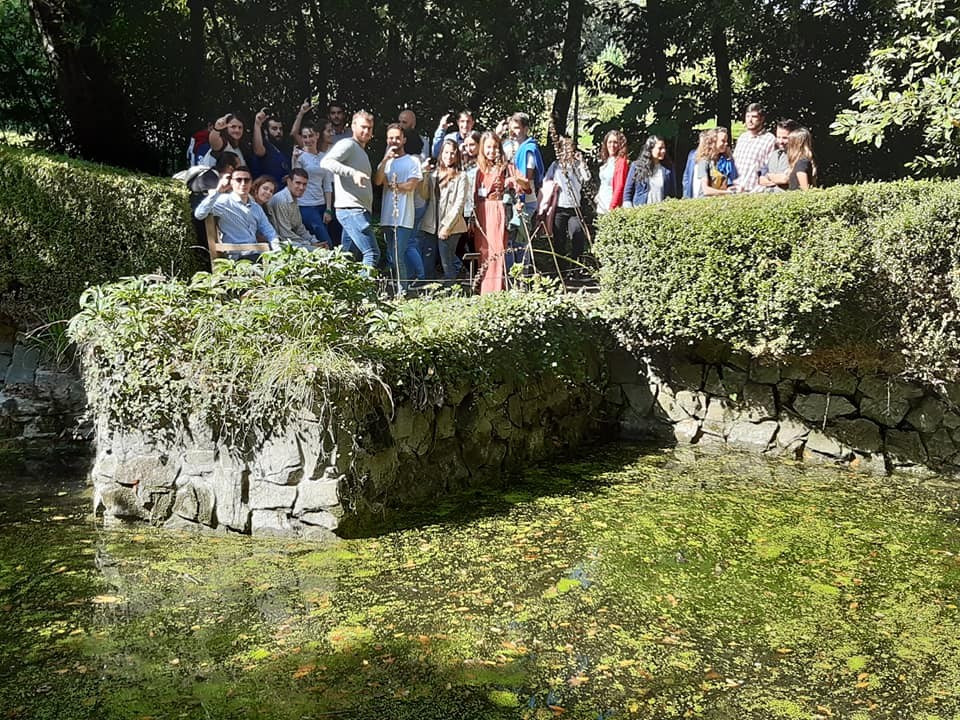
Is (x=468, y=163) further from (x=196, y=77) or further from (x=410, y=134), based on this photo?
(x=196, y=77)

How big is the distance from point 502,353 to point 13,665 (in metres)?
3.91

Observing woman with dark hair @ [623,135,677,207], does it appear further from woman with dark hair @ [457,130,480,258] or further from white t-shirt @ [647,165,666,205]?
woman with dark hair @ [457,130,480,258]

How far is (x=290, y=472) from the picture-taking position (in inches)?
232

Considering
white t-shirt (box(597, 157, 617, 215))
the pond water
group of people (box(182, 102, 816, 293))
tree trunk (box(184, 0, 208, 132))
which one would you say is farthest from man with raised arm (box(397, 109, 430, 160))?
the pond water

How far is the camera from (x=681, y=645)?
14.9 feet

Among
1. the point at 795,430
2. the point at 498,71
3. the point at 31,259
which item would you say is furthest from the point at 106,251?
the point at 498,71

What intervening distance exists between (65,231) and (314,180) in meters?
2.37

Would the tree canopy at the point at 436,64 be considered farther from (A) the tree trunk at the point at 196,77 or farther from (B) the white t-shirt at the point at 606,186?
(B) the white t-shirt at the point at 606,186

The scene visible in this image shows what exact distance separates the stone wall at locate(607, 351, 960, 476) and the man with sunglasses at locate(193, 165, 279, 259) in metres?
3.43

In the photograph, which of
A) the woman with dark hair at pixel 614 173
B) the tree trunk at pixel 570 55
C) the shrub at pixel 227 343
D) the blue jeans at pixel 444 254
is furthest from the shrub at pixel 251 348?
the tree trunk at pixel 570 55

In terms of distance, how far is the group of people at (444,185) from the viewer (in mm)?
9016

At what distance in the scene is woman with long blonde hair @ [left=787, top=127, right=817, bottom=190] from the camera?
355 inches

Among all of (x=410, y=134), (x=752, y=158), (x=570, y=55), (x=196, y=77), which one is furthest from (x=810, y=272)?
(x=196, y=77)

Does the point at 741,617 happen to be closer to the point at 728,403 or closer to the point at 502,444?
the point at 502,444
